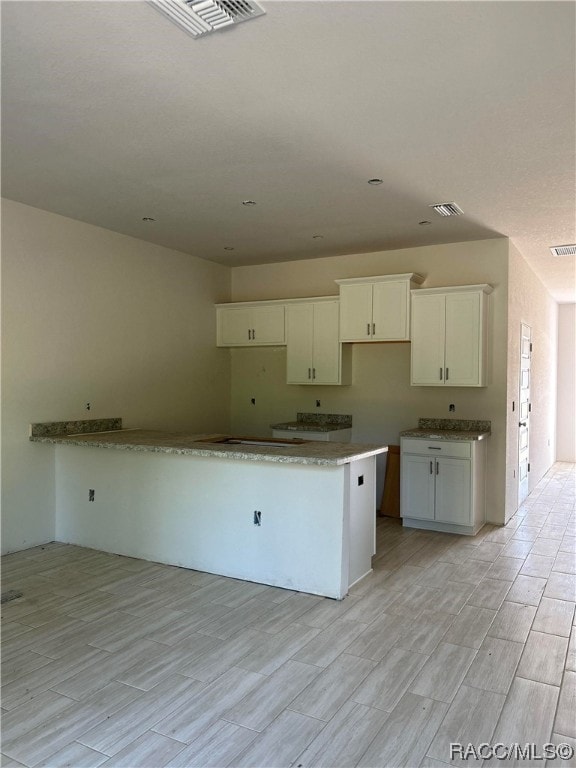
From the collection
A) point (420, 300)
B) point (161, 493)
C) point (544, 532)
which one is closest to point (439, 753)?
point (161, 493)

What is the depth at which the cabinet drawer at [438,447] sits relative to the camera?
5066 mm

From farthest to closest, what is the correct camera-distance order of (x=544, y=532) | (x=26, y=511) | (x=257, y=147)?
(x=544, y=532) < (x=26, y=511) < (x=257, y=147)

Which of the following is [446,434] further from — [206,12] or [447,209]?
[206,12]

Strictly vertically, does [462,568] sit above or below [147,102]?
below

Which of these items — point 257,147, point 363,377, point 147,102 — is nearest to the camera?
point 147,102

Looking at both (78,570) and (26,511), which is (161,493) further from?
(26,511)

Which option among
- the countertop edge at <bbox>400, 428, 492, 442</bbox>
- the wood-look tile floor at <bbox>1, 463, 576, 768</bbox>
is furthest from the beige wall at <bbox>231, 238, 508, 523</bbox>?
the wood-look tile floor at <bbox>1, 463, 576, 768</bbox>

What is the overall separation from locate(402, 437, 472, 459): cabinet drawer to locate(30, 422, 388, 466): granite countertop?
1.27 m

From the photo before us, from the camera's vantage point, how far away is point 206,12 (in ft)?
6.84

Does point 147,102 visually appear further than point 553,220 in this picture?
No

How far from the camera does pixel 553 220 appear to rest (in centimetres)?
473

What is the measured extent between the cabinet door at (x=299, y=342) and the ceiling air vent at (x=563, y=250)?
8.47 ft

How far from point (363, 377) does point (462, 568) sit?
101 inches

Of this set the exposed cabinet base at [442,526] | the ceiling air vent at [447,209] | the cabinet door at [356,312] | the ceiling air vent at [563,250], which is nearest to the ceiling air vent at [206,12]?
the ceiling air vent at [447,209]
